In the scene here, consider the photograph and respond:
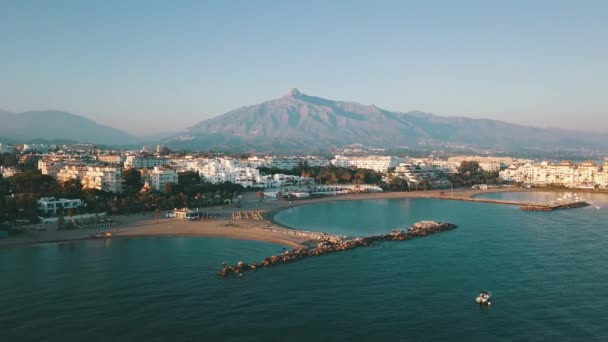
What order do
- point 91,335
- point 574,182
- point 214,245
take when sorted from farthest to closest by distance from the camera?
point 574,182
point 214,245
point 91,335

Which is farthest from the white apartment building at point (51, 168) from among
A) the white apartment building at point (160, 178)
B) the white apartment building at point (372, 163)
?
the white apartment building at point (372, 163)

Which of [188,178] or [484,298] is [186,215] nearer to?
[188,178]

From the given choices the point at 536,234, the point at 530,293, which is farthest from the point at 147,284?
the point at 536,234

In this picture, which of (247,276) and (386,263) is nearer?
(247,276)

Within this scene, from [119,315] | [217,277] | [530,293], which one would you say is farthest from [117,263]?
[530,293]

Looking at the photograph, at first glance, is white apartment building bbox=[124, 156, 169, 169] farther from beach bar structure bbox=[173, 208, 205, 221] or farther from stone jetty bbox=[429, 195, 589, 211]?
stone jetty bbox=[429, 195, 589, 211]

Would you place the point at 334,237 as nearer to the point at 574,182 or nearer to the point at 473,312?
the point at 473,312

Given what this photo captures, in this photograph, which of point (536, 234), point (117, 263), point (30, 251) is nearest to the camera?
point (117, 263)
